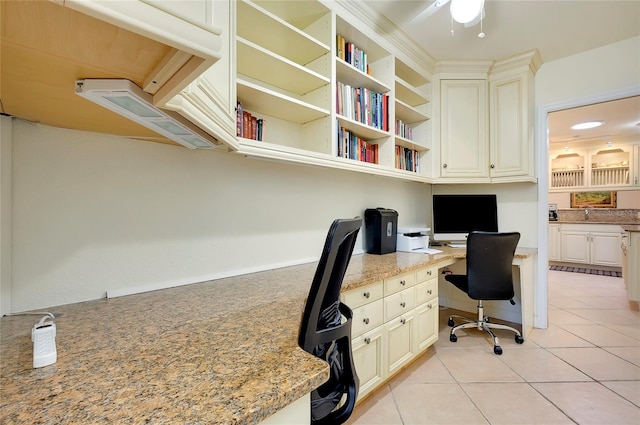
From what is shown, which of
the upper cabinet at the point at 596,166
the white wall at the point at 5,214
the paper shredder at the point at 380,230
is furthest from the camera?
the upper cabinet at the point at 596,166

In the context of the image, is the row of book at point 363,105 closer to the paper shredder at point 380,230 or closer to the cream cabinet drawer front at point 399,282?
the paper shredder at point 380,230

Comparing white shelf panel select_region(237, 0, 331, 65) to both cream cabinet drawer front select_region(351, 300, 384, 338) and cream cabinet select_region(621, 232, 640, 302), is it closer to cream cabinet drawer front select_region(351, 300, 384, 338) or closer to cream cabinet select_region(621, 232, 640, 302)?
cream cabinet drawer front select_region(351, 300, 384, 338)

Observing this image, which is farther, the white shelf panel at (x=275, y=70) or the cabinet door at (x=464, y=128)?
the cabinet door at (x=464, y=128)

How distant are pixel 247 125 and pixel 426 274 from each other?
1.61 m

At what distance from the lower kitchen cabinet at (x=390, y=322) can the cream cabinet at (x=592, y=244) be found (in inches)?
201

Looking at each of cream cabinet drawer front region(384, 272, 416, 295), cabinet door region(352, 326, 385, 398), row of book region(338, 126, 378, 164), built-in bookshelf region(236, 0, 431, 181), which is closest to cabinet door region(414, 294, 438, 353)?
cream cabinet drawer front region(384, 272, 416, 295)

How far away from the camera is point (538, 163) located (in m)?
2.79

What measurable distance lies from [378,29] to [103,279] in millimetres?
2325

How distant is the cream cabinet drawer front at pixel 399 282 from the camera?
175 cm

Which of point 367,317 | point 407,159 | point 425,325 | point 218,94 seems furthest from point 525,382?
point 218,94

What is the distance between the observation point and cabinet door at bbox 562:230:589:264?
535 cm

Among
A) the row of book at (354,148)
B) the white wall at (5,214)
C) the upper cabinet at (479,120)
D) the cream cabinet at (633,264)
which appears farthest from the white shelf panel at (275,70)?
the cream cabinet at (633,264)

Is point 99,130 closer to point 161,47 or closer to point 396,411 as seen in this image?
point 161,47

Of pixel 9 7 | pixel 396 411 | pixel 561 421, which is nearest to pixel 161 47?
pixel 9 7
